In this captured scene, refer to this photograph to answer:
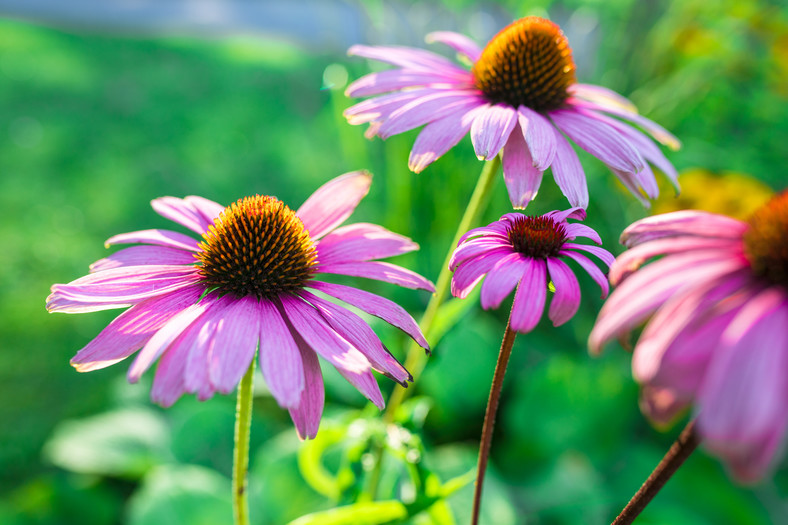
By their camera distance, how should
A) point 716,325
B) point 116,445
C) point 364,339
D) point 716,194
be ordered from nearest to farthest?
point 716,325
point 364,339
point 116,445
point 716,194

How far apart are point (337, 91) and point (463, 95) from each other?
3.27ft

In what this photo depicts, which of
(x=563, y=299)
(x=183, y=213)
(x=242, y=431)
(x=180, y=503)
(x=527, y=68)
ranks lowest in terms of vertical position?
(x=180, y=503)

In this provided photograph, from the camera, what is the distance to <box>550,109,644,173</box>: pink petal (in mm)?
708

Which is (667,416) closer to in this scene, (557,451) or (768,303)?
(768,303)

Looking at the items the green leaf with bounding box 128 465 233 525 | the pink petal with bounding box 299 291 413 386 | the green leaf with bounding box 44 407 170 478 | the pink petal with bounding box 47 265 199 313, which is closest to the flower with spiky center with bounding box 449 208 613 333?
the pink petal with bounding box 299 291 413 386

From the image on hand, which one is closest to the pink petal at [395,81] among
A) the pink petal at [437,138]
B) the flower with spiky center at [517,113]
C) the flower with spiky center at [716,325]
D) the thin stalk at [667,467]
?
the flower with spiky center at [517,113]

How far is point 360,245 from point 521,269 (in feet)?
0.79

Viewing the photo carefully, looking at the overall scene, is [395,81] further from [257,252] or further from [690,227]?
[690,227]

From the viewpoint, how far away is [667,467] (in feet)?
1.53

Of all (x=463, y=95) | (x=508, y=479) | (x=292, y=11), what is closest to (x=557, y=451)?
(x=508, y=479)

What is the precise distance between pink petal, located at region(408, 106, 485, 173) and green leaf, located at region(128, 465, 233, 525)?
34.4 inches

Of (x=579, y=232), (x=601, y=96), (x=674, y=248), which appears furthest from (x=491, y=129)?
(x=601, y=96)

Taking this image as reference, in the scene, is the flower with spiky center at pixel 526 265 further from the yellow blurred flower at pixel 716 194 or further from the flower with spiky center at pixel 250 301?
the yellow blurred flower at pixel 716 194

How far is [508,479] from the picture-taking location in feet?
5.02
